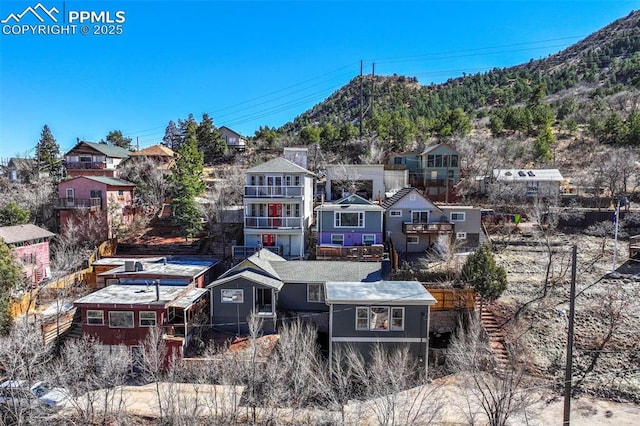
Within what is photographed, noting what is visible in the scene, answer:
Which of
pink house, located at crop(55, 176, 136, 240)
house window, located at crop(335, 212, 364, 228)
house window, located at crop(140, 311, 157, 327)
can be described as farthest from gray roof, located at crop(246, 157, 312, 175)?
pink house, located at crop(55, 176, 136, 240)

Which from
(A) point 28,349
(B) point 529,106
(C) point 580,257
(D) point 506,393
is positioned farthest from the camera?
(B) point 529,106

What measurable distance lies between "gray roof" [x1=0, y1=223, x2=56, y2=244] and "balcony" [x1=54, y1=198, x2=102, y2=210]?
151 inches

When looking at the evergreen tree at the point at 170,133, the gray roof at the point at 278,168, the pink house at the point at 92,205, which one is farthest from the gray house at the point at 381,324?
the evergreen tree at the point at 170,133

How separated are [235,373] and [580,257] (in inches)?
1033

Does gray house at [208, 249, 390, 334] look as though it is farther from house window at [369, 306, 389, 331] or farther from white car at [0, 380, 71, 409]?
white car at [0, 380, 71, 409]

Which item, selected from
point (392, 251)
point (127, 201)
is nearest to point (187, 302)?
point (392, 251)

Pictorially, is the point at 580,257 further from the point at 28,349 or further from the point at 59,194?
the point at 59,194

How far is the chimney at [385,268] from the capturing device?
2612 cm

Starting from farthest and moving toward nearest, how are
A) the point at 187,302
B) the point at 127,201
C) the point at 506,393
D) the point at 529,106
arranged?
the point at 529,106 < the point at 127,201 < the point at 187,302 < the point at 506,393

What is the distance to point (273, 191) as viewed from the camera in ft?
105

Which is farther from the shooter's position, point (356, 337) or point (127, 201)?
point (127, 201)

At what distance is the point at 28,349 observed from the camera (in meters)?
19.8

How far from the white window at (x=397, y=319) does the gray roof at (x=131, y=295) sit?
12.4m

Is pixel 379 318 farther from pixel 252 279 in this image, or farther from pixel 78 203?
pixel 78 203
